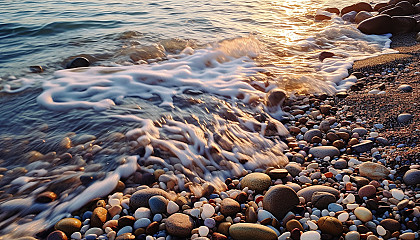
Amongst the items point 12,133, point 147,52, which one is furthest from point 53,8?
point 12,133

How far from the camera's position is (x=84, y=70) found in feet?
14.8

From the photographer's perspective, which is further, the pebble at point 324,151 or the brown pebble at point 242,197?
the pebble at point 324,151

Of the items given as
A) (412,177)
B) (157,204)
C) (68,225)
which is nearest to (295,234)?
(157,204)

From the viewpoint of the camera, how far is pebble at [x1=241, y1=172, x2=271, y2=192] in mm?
2314

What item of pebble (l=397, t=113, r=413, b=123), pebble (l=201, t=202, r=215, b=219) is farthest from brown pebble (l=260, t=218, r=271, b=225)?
pebble (l=397, t=113, r=413, b=123)

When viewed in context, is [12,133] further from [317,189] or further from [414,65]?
[414,65]

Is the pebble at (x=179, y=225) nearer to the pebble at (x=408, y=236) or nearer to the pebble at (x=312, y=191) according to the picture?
the pebble at (x=312, y=191)

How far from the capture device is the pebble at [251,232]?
184 cm

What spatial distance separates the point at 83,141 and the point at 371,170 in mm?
2330

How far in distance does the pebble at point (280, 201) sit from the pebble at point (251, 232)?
192mm

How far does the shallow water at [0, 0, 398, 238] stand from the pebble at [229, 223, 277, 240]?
24.1 inches

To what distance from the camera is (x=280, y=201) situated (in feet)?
6.76

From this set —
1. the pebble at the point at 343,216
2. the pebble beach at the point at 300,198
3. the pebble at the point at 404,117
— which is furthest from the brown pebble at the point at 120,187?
the pebble at the point at 404,117

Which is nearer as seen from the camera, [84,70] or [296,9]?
[84,70]
